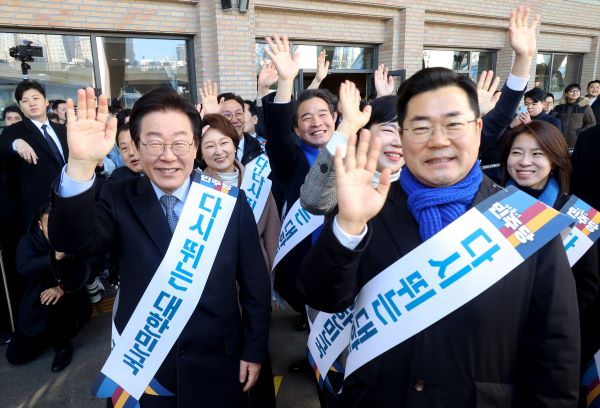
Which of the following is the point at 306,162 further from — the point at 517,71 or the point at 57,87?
the point at 57,87

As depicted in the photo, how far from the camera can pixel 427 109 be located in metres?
1.22

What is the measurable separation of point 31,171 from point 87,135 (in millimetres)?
2743

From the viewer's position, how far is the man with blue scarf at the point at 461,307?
3.65ft

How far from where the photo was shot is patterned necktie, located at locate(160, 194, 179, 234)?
1675mm

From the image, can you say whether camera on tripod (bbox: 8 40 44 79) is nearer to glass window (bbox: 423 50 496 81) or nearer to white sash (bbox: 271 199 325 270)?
white sash (bbox: 271 199 325 270)

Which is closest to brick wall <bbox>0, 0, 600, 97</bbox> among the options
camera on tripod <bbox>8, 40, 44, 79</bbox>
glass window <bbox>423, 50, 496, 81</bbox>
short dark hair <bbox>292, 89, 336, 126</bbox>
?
glass window <bbox>423, 50, 496, 81</bbox>

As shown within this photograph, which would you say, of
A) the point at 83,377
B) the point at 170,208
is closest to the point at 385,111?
the point at 170,208

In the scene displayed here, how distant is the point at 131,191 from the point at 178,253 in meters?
0.32

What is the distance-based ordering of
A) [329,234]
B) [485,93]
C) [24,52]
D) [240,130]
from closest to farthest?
[329,234] < [485,93] < [240,130] < [24,52]

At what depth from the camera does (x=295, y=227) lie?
2375 mm

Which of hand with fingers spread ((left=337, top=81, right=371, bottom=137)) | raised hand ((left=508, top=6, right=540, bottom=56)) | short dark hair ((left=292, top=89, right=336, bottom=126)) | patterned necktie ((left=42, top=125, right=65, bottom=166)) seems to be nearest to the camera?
hand with fingers spread ((left=337, top=81, right=371, bottom=137))

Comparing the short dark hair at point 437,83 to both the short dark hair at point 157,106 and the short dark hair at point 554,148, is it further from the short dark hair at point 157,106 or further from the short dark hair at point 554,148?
the short dark hair at point 554,148

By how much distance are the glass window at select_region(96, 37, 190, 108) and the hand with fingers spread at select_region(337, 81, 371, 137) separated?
5.47m

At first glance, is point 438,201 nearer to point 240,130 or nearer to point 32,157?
point 240,130
